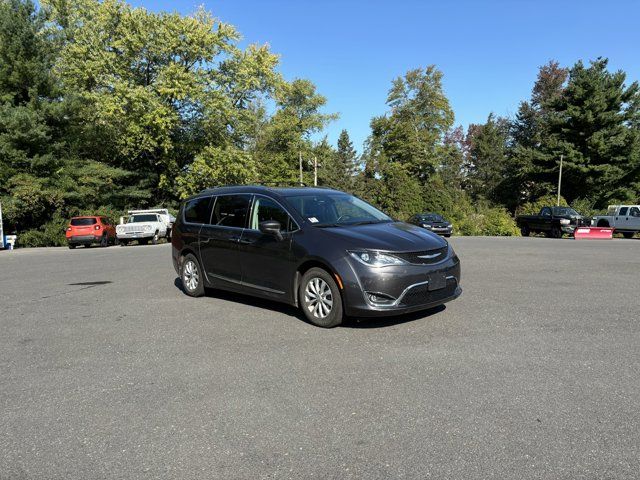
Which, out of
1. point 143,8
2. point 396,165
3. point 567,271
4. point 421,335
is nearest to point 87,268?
point 421,335

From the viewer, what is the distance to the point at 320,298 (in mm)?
6309

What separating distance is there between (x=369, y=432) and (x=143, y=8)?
3830 centimetres

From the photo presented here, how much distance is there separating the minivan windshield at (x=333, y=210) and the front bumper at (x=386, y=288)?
3.43 ft

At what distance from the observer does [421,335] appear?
5.82 meters

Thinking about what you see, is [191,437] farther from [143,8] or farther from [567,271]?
[143,8]

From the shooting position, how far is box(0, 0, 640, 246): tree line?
3020cm

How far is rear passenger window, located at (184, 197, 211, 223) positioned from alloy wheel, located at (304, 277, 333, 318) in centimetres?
272

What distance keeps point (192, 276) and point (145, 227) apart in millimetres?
20801

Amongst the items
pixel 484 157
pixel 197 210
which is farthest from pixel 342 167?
pixel 197 210

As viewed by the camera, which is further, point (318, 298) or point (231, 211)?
point (231, 211)

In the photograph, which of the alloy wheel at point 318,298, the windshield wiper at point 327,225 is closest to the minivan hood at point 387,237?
the windshield wiper at point 327,225

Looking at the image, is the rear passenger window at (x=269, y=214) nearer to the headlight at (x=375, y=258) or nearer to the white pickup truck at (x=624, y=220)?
the headlight at (x=375, y=258)

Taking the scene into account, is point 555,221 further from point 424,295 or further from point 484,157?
point 484,157

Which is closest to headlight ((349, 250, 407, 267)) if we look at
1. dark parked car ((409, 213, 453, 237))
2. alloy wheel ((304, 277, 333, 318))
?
alloy wheel ((304, 277, 333, 318))
